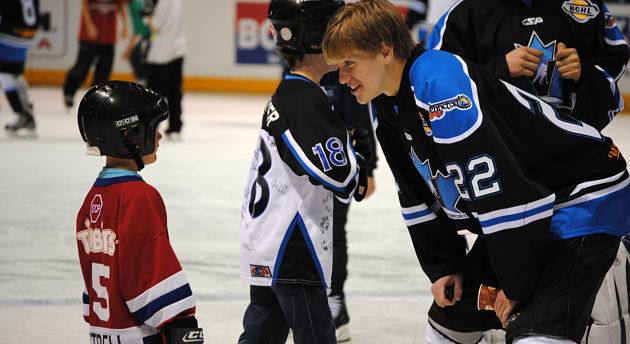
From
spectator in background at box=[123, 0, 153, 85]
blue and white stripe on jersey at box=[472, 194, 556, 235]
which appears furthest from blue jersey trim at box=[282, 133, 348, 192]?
spectator in background at box=[123, 0, 153, 85]

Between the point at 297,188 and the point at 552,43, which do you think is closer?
the point at 297,188

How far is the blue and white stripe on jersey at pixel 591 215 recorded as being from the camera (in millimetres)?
1909

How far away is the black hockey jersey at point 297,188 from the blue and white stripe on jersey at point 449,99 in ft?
1.44

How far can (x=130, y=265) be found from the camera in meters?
1.90

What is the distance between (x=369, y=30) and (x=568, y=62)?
798 mm

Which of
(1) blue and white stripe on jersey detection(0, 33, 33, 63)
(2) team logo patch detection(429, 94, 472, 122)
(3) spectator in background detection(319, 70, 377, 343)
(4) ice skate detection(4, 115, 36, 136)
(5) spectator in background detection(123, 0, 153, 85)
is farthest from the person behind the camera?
(5) spectator in background detection(123, 0, 153, 85)

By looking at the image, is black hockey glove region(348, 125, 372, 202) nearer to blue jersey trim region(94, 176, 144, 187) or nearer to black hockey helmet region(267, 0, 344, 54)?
black hockey helmet region(267, 0, 344, 54)

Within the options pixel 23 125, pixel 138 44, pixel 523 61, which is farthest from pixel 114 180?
pixel 138 44

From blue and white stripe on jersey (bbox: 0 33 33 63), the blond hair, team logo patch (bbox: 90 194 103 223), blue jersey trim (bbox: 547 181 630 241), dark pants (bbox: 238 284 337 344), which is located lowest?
blue and white stripe on jersey (bbox: 0 33 33 63)

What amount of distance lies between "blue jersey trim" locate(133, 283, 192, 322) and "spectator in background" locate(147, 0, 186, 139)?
6788 mm

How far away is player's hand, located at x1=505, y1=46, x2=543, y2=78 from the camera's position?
92.8 inches

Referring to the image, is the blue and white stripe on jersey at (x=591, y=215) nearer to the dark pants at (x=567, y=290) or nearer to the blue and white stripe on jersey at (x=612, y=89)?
the dark pants at (x=567, y=290)

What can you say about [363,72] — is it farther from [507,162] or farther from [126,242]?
[126,242]

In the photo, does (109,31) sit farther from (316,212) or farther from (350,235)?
(316,212)
